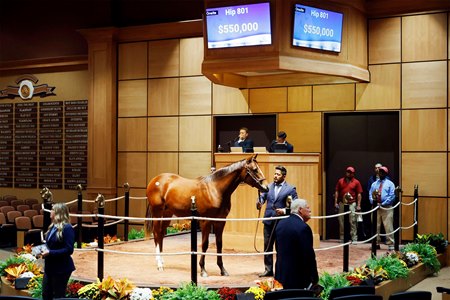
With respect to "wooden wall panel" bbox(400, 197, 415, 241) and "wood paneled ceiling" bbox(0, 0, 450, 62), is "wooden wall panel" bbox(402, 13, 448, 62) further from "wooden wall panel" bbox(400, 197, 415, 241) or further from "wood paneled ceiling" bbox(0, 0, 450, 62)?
"wood paneled ceiling" bbox(0, 0, 450, 62)

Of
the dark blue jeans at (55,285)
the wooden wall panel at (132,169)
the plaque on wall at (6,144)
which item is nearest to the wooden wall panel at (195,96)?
the wooden wall panel at (132,169)

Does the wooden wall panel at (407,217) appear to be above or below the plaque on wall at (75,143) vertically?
below

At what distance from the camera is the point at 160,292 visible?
28.5 feet

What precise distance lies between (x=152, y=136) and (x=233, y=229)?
222 inches

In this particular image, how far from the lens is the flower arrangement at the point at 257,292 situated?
845 cm

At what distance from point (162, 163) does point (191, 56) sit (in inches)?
109

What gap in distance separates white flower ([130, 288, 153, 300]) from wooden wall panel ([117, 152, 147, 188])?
886 centimetres

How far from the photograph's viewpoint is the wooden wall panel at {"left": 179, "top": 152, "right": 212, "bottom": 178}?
16531 millimetres

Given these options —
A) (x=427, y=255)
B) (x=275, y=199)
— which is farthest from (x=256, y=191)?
(x=427, y=255)

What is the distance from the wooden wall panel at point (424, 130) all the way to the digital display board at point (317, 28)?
219cm

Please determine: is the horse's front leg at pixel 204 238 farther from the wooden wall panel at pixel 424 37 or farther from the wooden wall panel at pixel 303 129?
the wooden wall panel at pixel 424 37

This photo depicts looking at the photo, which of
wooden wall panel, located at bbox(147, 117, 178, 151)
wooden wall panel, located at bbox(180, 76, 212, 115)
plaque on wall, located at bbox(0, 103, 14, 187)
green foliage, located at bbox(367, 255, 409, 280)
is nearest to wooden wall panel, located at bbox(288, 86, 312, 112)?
wooden wall panel, located at bbox(180, 76, 212, 115)

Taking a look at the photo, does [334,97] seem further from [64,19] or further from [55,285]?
[55,285]

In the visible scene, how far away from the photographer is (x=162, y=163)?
56.4 ft
